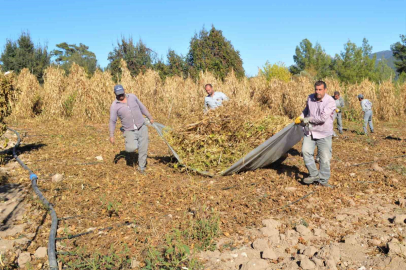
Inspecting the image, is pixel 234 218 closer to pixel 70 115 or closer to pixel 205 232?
pixel 205 232

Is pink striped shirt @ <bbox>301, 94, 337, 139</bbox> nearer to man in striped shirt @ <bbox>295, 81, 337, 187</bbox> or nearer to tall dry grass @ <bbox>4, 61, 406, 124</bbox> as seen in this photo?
man in striped shirt @ <bbox>295, 81, 337, 187</bbox>

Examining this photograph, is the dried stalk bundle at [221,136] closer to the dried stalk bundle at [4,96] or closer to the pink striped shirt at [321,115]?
the pink striped shirt at [321,115]

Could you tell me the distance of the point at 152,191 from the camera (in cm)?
557

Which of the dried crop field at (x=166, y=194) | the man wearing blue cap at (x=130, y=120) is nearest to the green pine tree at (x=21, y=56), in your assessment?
the dried crop field at (x=166, y=194)

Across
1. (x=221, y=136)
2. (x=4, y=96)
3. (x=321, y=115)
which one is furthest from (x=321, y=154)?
(x=4, y=96)

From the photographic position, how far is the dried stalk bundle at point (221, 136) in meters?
6.20

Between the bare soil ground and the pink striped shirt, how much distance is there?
903mm

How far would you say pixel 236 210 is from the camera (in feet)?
15.5

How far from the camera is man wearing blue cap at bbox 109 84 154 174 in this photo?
6363 mm

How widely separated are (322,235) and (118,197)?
2.99 meters

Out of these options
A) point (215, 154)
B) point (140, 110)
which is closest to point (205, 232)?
point (215, 154)

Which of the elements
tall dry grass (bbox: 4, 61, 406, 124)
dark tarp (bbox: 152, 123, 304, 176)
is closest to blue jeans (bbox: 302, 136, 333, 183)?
dark tarp (bbox: 152, 123, 304, 176)

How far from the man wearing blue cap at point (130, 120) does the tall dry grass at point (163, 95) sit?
289 inches

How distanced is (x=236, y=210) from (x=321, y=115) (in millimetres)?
2041
